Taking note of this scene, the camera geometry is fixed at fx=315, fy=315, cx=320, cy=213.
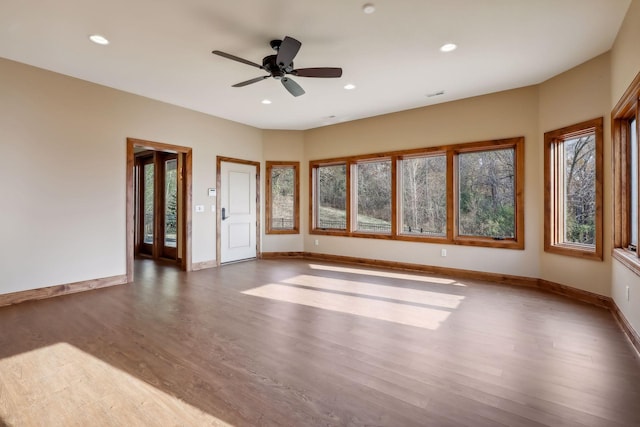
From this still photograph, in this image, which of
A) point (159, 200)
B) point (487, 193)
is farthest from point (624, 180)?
point (159, 200)

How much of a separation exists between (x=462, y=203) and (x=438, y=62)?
246cm

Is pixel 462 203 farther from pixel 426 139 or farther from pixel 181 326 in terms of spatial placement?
pixel 181 326

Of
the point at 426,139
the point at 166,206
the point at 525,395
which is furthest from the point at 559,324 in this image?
the point at 166,206

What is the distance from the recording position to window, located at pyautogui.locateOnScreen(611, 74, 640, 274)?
3.15 m

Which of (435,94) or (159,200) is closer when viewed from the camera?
(435,94)

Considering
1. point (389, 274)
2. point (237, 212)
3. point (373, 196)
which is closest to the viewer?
point (389, 274)

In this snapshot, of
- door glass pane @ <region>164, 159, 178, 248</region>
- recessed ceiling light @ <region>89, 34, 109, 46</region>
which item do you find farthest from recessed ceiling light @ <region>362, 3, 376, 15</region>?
door glass pane @ <region>164, 159, 178, 248</region>

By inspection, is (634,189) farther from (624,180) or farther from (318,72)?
(318,72)

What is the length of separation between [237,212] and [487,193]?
4.73 m

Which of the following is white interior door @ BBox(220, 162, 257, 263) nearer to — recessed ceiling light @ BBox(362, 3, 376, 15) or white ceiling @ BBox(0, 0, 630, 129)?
white ceiling @ BBox(0, 0, 630, 129)

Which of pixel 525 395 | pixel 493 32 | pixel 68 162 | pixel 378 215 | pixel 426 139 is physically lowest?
pixel 525 395

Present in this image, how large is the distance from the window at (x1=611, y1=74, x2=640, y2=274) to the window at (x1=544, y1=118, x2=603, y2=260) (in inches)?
13.3

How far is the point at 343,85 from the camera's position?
4.64 metres

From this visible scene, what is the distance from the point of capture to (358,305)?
3787 mm
